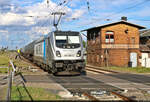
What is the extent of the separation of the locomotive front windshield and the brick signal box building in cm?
1438

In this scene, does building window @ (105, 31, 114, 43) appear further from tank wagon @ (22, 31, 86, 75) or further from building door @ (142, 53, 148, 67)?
tank wagon @ (22, 31, 86, 75)

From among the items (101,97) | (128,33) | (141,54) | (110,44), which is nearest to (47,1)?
(101,97)

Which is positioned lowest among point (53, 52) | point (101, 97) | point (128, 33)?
point (101, 97)

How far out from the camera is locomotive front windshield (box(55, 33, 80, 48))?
1636 cm

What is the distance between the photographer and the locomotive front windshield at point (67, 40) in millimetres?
16359

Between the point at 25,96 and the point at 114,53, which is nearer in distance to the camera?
the point at 25,96

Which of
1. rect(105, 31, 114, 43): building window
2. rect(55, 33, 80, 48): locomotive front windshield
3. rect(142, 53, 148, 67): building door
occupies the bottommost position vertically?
rect(142, 53, 148, 67): building door

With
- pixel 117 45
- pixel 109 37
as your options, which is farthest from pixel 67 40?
pixel 117 45

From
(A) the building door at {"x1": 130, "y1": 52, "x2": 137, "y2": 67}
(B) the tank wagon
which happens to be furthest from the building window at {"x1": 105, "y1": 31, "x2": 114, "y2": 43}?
(B) the tank wagon

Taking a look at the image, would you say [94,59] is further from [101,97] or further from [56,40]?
[101,97]

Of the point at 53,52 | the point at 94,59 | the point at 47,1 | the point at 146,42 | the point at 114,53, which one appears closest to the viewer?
the point at 53,52

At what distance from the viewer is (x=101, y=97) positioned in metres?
9.28

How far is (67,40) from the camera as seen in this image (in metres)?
16.6

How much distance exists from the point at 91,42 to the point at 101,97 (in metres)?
28.3
